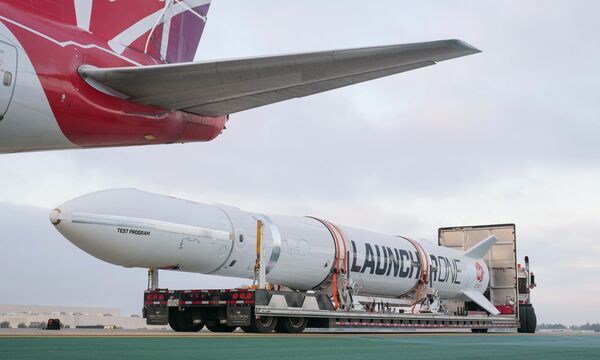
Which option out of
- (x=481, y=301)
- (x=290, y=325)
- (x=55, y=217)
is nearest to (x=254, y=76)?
(x=55, y=217)

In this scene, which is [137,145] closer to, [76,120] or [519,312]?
[76,120]

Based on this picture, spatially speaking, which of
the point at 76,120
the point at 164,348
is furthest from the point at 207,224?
the point at 76,120

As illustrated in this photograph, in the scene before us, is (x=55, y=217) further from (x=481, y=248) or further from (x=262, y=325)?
(x=481, y=248)

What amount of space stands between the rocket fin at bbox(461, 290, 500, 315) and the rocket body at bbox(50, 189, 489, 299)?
98.7 inches

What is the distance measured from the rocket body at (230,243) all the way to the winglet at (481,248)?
9.17 ft

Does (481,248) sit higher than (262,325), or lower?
Answer: higher

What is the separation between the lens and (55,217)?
12117mm

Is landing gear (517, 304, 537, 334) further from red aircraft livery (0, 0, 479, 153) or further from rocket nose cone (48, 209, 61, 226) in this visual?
red aircraft livery (0, 0, 479, 153)

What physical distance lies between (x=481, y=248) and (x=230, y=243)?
12.3 m

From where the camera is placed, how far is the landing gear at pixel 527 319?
2439 cm

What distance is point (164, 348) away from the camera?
780cm

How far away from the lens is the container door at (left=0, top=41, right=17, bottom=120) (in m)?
6.12

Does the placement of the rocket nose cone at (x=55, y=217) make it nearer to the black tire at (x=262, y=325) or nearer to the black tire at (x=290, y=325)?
the black tire at (x=262, y=325)

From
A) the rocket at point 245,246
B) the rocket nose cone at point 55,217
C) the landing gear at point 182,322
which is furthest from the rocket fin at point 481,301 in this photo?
the rocket nose cone at point 55,217
